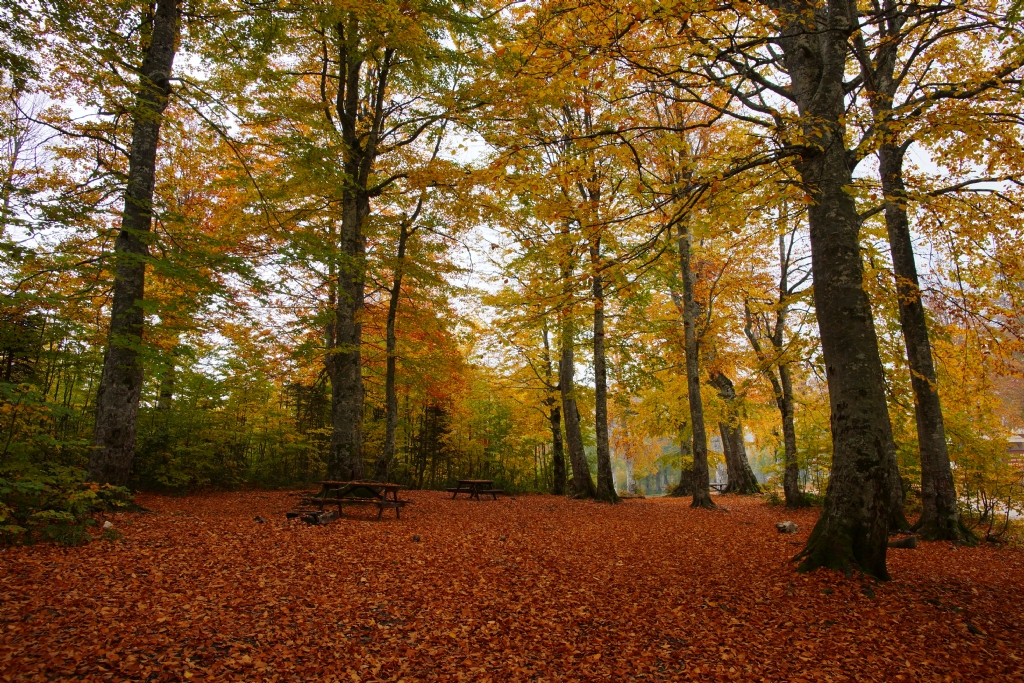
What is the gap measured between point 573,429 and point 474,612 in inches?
401

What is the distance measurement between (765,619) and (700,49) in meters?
5.72

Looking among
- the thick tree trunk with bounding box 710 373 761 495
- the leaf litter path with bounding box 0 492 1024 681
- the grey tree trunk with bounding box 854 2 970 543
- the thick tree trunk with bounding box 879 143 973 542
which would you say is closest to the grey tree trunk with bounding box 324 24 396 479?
the leaf litter path with bounding box 0 492 1024 681

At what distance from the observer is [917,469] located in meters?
9.83

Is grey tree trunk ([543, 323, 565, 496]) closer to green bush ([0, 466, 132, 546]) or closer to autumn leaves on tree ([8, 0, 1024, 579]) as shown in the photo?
autumn leaves on tree ([8, 0, 1024, 579])

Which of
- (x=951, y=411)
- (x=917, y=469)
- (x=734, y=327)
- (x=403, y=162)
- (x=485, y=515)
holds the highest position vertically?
(x=403, y=162)

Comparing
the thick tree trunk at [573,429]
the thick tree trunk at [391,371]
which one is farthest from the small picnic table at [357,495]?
the thick tree trunk at [573,429]

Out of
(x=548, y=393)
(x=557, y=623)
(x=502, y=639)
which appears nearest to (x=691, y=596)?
(x=557, y=623)

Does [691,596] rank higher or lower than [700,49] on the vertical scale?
lower

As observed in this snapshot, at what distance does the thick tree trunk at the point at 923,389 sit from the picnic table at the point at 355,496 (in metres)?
9.19

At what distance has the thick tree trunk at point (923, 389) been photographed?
773cm

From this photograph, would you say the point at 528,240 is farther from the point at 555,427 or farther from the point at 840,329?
the point at 555,427

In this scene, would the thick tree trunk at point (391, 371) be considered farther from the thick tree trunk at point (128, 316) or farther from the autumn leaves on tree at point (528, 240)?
the thick tree trunk at point (128, 316)

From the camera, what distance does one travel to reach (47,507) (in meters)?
5.32

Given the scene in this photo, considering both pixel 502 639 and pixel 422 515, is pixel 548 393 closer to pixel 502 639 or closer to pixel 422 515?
pixel 422 515
